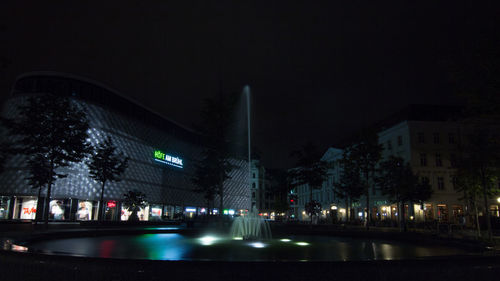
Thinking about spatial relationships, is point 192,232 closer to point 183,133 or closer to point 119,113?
point 119,113

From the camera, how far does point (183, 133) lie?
241 feet

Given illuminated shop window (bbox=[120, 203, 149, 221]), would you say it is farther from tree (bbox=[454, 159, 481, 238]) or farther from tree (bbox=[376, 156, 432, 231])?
tree (bbox=[454, 159, 481, 238])

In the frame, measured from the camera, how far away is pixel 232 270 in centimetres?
626

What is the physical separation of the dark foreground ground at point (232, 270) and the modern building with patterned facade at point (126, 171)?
30183mm

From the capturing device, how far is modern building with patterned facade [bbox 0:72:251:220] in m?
44.4

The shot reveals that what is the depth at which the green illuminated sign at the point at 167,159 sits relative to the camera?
6299 cm

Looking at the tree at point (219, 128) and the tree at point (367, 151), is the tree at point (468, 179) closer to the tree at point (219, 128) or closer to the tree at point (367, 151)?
the tree at point (367, 151)

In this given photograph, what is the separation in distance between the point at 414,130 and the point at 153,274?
48352 millimetres

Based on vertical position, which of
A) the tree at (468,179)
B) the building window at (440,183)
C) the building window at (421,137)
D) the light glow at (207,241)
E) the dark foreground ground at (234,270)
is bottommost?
the light glow at (207,241)

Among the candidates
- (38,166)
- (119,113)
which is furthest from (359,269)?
(119,113)

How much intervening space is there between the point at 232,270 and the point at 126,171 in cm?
5207

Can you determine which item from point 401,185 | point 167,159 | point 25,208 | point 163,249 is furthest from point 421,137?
point 25,208

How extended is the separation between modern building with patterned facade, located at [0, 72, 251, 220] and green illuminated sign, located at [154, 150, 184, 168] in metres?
0.18

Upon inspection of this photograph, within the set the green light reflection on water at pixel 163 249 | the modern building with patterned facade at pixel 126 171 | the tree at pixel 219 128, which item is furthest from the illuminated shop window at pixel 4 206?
the green light reflection on water at pixel 163 249
